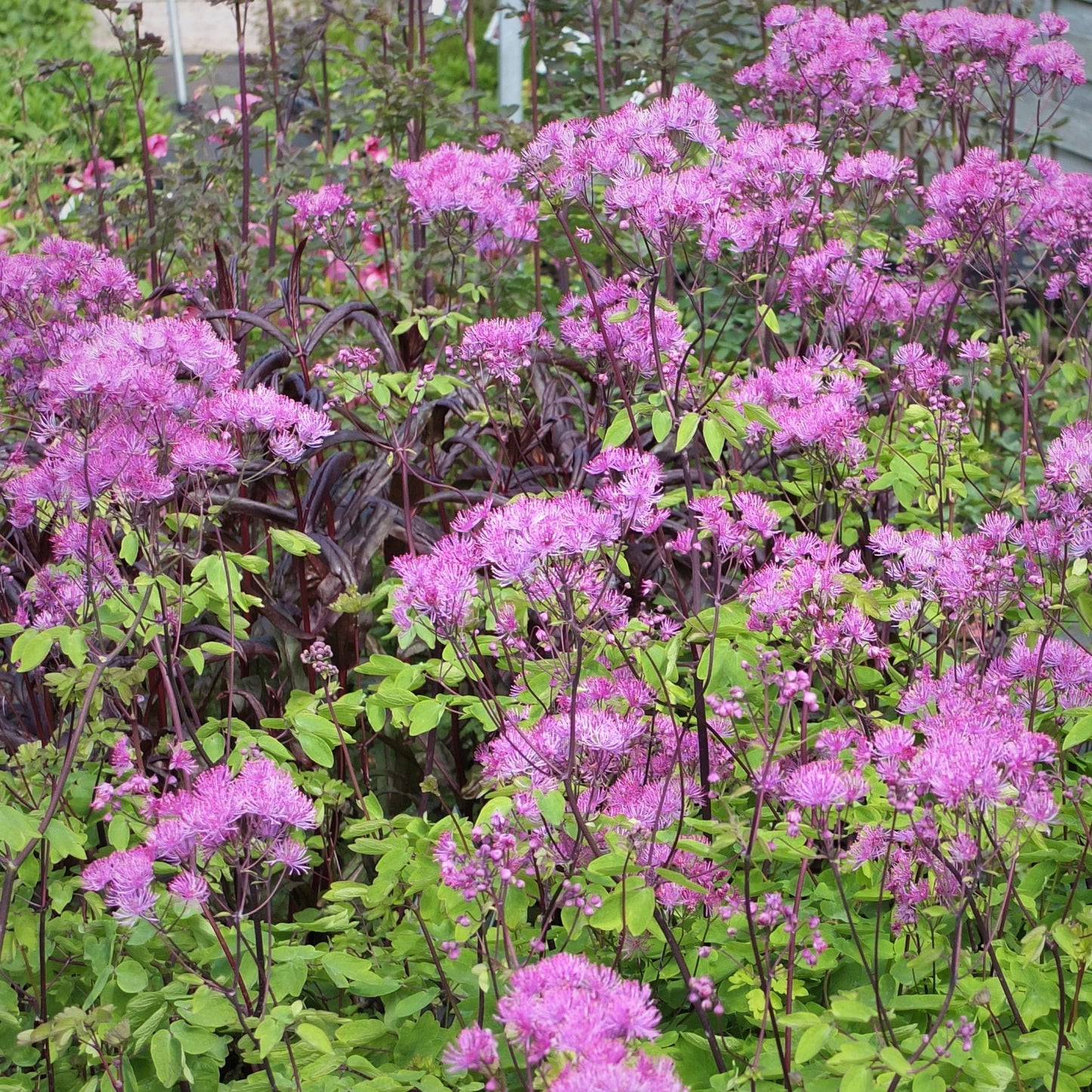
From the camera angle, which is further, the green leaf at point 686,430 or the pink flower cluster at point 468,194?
the pink flower cluster at point 468,194

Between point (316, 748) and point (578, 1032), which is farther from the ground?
point (578, 1032)

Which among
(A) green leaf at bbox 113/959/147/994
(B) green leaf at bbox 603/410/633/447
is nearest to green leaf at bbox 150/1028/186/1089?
(A) green leaf at bbox 113/959/147/994

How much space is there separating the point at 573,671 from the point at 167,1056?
0.63 metres

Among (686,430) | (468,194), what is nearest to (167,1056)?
(686,430)

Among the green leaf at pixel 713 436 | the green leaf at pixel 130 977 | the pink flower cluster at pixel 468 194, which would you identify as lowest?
the green leaf at pixel 130 977

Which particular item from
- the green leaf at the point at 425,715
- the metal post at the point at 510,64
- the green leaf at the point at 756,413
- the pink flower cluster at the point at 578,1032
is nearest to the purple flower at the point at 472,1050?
the pink flower cluster at the point at 578,1032

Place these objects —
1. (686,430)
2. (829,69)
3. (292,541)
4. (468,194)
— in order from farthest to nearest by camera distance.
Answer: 1. (829,69)
2. (468,194)
3. (292,541)
4. (686,430)

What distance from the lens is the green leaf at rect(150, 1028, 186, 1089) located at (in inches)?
57.4

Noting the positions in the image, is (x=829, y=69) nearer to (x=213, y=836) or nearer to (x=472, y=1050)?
(x=213, y=836)

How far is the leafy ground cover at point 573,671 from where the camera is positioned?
1441 mm

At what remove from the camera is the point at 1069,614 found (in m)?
2.22

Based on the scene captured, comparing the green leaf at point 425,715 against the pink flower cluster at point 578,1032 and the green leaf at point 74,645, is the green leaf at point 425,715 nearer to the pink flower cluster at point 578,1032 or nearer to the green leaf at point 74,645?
the green leaf at point 74,645

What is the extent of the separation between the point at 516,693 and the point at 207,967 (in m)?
0.57

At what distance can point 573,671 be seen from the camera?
161cm
